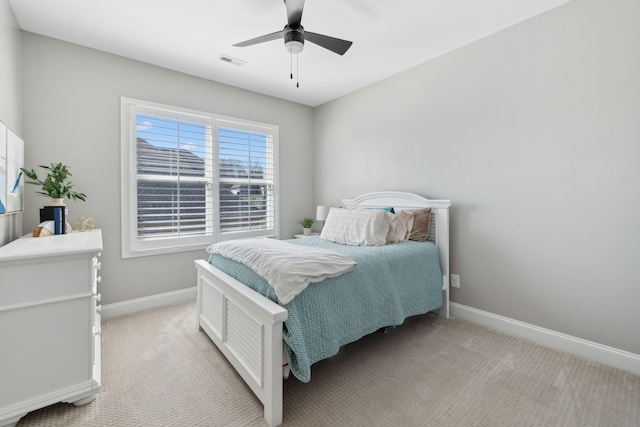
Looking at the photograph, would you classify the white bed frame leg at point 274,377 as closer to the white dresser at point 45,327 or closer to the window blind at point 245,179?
the white dresser at point 45,327

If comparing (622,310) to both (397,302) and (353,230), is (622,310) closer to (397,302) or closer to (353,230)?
(397,302)

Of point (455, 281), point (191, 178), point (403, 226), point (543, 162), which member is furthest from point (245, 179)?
point (543, 162)

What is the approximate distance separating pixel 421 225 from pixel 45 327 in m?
2.88

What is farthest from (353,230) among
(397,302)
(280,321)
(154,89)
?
(154,89)

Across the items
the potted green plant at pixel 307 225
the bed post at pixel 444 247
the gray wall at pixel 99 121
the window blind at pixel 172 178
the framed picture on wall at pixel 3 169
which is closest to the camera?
the framed picture on wall at pixel 3 169

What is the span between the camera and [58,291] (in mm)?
1565

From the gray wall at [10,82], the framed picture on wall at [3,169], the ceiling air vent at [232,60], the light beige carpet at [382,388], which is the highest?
the ceiling air vent at [232,60]

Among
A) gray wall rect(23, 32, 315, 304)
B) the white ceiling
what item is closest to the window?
gray wall rect(23, 32, 315, 304)

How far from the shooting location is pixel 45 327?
1533mm

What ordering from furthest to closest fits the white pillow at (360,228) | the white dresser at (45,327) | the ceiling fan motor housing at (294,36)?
the white pillow at (360,228) → the ceiling fan motor housing at (294,36) → the white dresser at (45,327)

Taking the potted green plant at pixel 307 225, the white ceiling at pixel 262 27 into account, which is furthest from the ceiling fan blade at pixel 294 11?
the potted green plant at pixel 307 225

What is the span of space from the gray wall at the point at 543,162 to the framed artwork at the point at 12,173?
3.41 m

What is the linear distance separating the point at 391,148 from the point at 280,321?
2.65m

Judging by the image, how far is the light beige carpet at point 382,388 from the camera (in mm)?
1546
